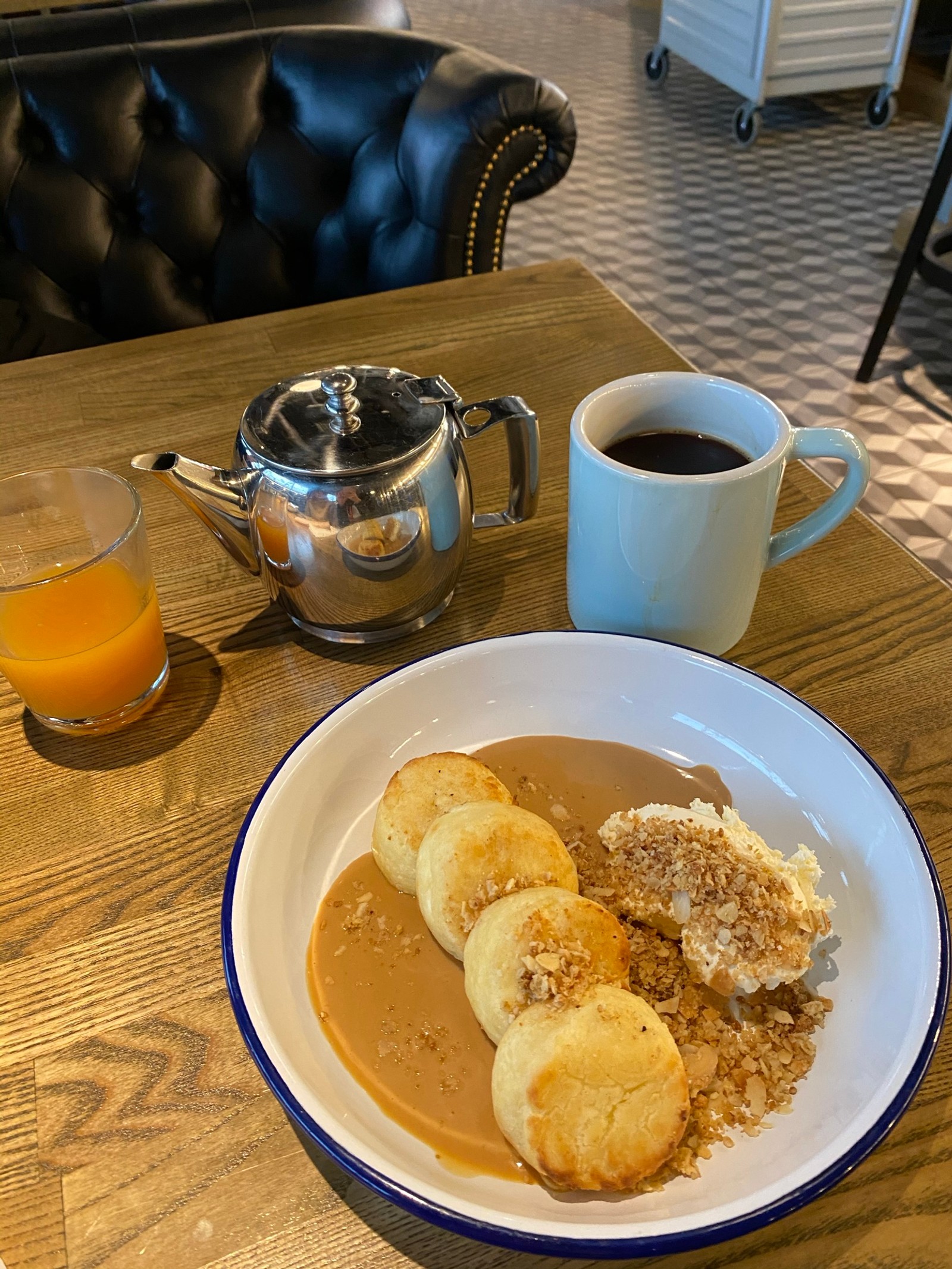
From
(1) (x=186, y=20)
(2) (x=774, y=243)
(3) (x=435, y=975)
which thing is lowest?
(2) (x=774, y=243)

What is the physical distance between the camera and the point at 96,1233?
1.34ft

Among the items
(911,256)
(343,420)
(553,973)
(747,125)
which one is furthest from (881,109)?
(553,973)

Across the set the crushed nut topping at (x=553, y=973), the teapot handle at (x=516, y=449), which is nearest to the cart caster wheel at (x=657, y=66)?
the teapot handle at (x=516, y=449)

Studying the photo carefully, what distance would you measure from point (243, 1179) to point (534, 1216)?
14 centimetres

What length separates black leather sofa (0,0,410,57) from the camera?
4.85 feet

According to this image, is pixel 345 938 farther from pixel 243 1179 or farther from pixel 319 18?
pixel 319 18

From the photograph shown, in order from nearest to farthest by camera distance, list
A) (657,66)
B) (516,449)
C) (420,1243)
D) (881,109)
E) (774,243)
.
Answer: (420,1243)
(516,449)
(774,243)
(881,109)
(657,66)

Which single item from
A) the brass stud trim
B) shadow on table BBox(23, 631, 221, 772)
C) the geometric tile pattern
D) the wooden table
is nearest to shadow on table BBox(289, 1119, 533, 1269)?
the wooden table

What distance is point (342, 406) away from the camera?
617 mm

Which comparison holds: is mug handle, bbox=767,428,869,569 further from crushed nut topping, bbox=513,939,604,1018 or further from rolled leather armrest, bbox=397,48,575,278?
rolled leather armrest, bbox=397,48,575,278

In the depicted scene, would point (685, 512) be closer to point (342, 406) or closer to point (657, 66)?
point (342, 406)

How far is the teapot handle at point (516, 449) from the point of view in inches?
25.7

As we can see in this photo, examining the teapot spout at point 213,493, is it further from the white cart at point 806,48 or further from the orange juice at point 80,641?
the white cart at point 806,48

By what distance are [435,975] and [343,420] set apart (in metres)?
0.36
